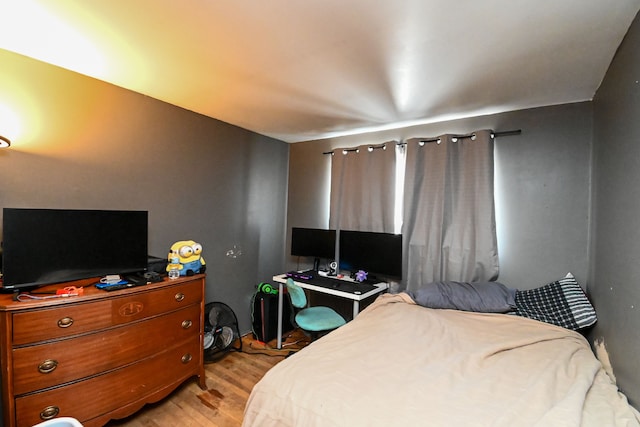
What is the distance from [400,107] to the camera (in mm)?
2430

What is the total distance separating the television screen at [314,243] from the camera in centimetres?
321

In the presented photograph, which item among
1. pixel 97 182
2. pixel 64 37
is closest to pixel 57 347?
pixel 97 182

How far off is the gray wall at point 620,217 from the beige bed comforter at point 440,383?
16 cm

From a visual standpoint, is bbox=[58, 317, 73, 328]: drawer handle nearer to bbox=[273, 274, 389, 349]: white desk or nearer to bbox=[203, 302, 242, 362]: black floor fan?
bbox=[203, 302, 242, 362]: black floor fan

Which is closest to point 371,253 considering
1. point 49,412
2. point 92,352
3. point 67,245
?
point 92,352

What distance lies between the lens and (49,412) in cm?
154

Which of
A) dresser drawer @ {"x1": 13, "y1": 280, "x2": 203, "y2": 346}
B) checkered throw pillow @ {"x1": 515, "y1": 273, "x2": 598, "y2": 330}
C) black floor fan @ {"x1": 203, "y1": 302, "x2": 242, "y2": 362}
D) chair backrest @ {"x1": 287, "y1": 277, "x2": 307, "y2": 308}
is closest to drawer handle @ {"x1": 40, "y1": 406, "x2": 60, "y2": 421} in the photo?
dresser drawer @ {"x1": 13, "y1": 280, "x2": 203, "y2": 346}

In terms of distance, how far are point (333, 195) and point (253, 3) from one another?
87.9 inches

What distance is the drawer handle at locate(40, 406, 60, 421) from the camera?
1526mm

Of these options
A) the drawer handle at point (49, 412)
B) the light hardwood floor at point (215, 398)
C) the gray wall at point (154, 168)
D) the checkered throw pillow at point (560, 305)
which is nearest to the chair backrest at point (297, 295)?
the light hardwood floor at point (215, 398)

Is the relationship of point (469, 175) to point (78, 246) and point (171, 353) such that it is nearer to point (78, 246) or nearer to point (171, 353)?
point (171, 353)

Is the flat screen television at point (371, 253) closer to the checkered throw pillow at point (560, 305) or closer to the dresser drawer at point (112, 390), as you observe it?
the checkered throw pillow at point (560, 305)

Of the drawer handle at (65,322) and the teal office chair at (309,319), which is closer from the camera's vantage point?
the drawer handle at (65,322)

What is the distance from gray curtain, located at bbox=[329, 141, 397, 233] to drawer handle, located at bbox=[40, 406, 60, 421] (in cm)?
256
